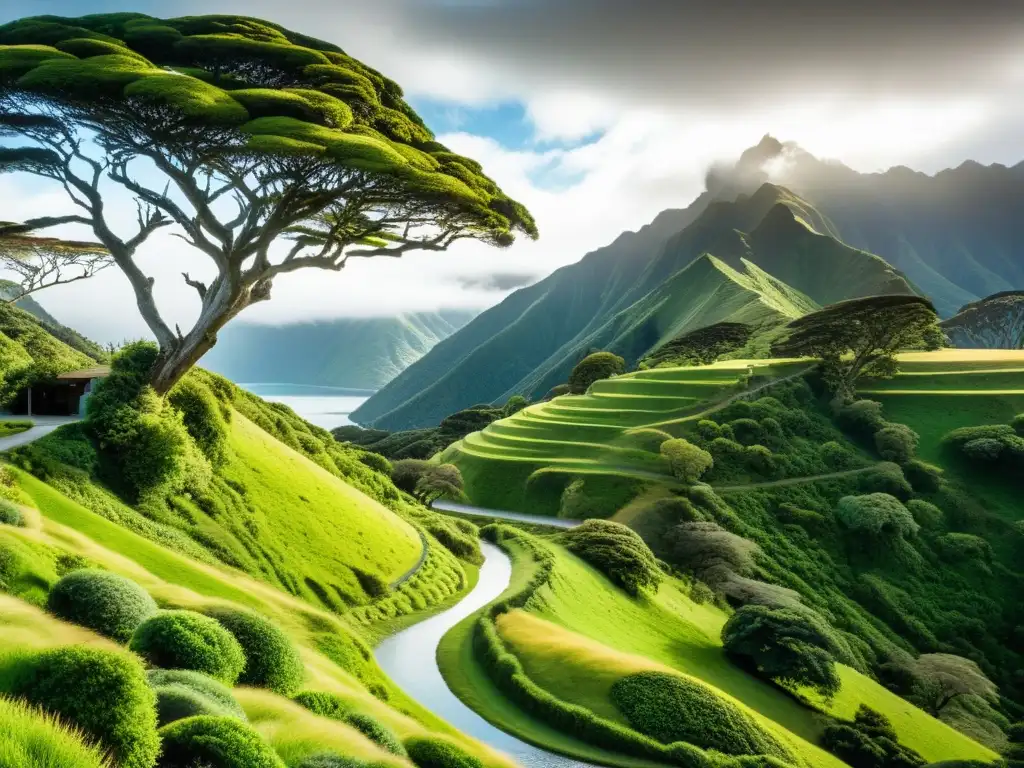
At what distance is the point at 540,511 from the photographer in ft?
194

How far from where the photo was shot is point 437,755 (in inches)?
451

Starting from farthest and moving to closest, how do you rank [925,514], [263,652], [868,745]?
[925,514] < [868,745] < [263,652]

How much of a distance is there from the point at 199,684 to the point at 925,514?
67200mm

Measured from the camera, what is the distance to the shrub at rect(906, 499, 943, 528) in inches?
2302

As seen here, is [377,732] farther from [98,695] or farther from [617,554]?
[617,554]

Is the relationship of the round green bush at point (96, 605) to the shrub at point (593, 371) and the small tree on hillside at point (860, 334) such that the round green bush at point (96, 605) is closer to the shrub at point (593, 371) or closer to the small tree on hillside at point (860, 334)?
the small tree on hillside at point (860, 334)

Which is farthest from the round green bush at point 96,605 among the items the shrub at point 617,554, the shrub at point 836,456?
the shrub at point 836,456

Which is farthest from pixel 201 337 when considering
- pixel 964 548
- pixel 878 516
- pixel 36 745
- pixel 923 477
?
pixel 923 477

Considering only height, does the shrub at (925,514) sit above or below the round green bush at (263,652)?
above

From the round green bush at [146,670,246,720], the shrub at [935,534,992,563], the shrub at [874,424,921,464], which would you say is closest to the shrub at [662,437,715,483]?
the shrub at [935,534,992,563]

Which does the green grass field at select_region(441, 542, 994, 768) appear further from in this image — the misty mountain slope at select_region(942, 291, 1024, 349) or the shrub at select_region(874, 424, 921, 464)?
the misty mountain slope at select_region(942, 291, 1024, 349)

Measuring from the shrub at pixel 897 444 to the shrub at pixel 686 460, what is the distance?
23.0m

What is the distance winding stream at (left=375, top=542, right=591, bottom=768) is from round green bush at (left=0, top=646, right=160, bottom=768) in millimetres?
12516

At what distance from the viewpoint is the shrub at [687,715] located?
19.1 metres
